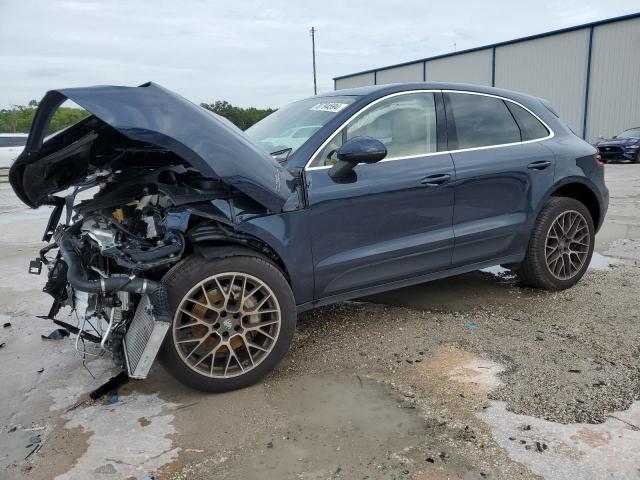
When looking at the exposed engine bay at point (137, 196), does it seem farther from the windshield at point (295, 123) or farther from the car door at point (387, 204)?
the windshield at point (295, 123)

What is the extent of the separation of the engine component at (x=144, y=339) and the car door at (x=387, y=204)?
3.44 feet

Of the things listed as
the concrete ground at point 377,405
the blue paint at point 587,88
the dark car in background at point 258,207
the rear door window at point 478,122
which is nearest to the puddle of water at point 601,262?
the concrete ground at point 377,405

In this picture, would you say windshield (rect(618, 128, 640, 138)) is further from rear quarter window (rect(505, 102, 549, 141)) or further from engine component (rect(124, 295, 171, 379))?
engine component (rect(124, 295, 171, 379))

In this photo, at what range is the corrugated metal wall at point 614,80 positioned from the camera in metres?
24.1

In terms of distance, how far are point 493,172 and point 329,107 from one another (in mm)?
1330

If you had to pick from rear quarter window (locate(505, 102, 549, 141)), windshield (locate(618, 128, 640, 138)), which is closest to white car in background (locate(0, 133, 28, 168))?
rear quarter window (locate(505, 102, 549, 141))

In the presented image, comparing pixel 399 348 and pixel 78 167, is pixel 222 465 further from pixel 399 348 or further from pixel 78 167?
pixel 78 167

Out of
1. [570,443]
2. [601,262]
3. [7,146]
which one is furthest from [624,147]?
[7,146]

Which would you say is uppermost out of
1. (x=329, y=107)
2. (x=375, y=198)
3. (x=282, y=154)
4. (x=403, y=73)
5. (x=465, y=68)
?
(x=403, y=73)

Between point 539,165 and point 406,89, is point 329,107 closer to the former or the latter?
point 406,89

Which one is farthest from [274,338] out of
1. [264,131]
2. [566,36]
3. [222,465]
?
[566,36]

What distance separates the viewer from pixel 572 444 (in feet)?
8.24

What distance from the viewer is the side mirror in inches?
127

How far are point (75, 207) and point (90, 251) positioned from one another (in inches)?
19.8
